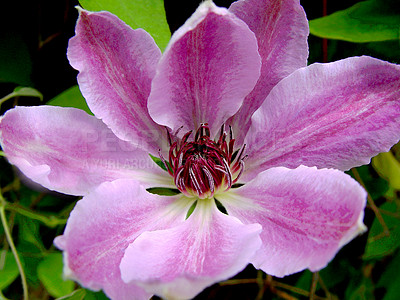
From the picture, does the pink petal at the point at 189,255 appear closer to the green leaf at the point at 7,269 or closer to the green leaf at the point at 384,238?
the green leaf at the point at 7,269

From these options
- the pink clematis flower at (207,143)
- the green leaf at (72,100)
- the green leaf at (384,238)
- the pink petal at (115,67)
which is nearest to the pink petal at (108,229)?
the pink clematis flower at (207,143)

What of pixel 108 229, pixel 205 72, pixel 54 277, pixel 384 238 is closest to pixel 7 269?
pixel 54 277

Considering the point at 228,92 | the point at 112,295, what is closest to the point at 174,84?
the point at 228,92

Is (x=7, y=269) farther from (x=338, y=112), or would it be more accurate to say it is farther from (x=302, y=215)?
(x=338, y=112)

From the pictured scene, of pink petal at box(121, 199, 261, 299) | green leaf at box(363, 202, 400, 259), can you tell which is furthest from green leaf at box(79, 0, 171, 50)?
green leaf at box(363, 202, 400, 259)

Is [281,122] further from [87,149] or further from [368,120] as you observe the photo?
[87,149]
